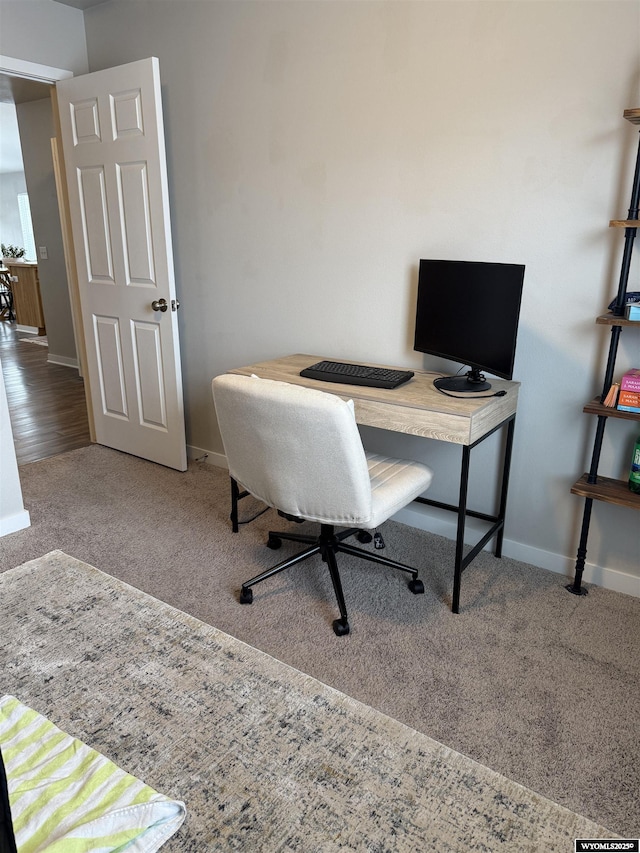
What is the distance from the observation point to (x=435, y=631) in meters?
2.14

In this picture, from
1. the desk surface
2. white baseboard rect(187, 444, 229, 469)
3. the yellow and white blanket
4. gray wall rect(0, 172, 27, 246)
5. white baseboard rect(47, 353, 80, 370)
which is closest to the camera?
the yellow and white blanket

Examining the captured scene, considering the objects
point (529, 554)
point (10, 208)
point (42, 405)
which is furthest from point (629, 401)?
point (10, 208)

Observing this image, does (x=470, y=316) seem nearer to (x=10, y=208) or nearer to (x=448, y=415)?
(x=448, y=415)

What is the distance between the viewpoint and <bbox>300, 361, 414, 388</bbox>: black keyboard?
7.80 feet

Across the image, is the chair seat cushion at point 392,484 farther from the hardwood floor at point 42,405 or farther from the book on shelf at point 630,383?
the hardwood floor at point 42,405

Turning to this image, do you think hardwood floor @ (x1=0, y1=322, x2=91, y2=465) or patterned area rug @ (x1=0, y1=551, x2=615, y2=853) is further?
hardwood floor @ (x1=0, y1=322, x2=91, y2=465)

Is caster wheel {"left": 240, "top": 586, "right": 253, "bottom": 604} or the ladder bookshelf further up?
the ladder bookshelf

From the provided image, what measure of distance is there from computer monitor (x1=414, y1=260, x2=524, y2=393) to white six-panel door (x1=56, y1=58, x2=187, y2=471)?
1491 mm

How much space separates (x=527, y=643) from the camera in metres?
2.07

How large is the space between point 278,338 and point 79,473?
1.43 m

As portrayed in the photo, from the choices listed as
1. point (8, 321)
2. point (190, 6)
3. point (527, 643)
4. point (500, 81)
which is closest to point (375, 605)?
point (527, 643)

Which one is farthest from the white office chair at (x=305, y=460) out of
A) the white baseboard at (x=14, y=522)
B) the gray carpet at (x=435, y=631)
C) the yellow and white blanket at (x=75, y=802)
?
the white baseboard at (x=14, y=522)

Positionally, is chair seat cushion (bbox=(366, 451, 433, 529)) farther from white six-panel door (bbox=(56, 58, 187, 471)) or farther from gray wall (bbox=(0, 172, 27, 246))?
gray wall (bbox=(0, 172, 27, 246))

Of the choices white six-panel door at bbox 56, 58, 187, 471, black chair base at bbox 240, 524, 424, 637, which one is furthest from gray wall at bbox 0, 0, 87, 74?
black chair base at bbox 240, 524, 424, 637
